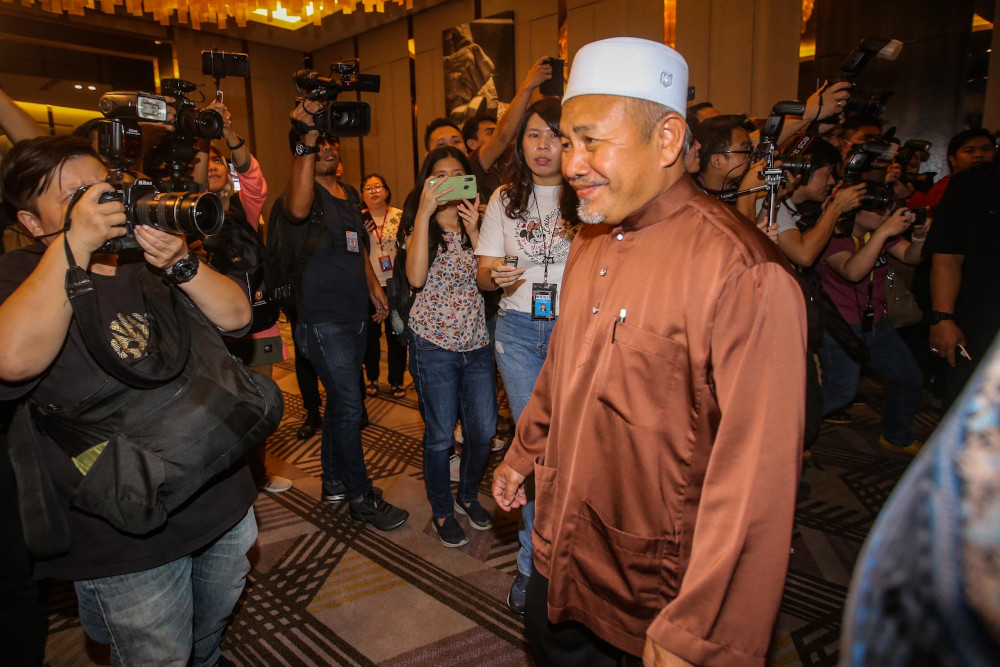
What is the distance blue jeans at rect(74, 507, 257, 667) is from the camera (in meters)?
1.30

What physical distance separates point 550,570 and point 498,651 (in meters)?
0.89

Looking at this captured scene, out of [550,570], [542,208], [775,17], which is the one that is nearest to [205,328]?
[550,570]

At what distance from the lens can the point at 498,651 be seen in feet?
6.55

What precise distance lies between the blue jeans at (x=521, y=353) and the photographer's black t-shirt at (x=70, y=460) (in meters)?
1.16

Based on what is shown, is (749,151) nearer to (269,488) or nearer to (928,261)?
(928,261)

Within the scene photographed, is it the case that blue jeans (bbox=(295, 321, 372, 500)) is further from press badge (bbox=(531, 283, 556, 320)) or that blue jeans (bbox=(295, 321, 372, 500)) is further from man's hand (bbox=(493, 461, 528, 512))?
man's hand (bbox=(493, 461, 528, 512))

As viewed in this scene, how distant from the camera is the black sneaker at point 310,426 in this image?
4022mm

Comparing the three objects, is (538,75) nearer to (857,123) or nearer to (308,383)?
(308,383)

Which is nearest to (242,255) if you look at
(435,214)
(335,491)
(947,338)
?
(435,214)

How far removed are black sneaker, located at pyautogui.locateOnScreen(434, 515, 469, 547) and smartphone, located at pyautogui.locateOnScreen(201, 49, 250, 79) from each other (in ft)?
7.16

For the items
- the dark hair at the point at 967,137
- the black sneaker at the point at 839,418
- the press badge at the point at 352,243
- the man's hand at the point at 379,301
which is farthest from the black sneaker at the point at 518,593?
the dark hair at the point at 967,137

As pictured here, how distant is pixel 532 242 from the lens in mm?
2213

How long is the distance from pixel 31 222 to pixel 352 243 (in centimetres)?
157

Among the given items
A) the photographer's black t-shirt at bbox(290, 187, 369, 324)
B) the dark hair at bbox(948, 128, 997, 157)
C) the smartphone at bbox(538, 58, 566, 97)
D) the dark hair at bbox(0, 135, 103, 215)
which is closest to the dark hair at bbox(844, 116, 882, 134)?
the dark hair at bbox(948, 128, 997, 157)
